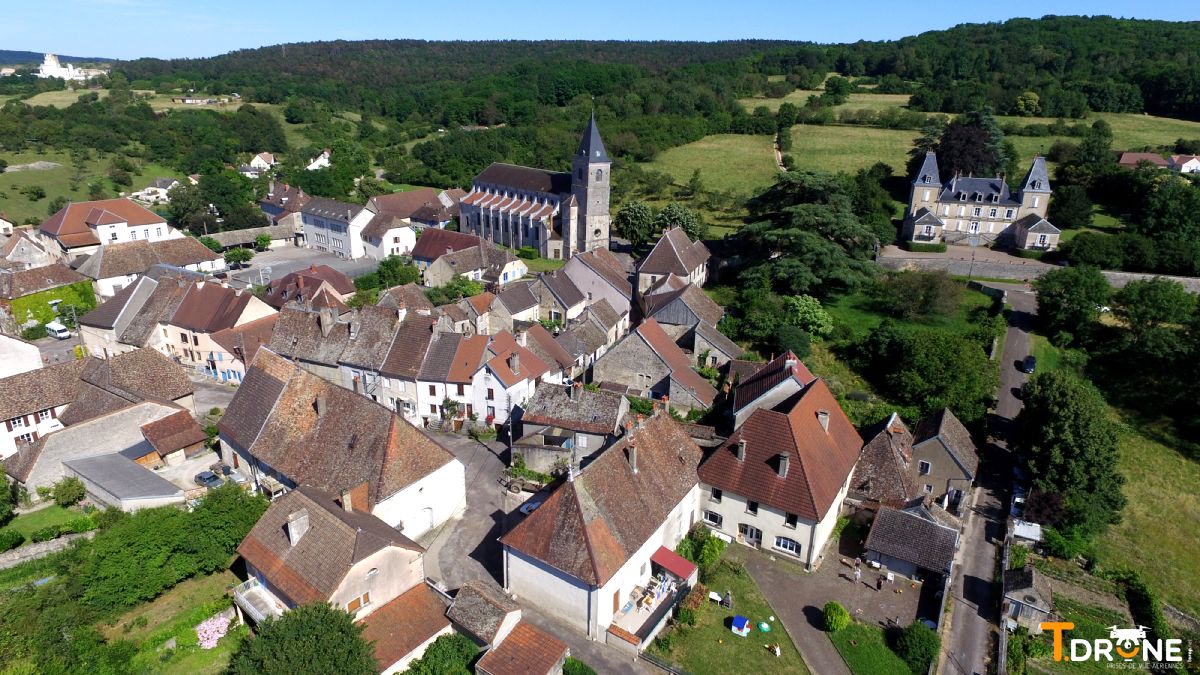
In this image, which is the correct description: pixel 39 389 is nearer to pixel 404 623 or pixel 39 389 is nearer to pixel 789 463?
pixel 404 623

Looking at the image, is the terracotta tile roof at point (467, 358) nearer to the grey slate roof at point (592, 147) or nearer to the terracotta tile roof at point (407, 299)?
the terracotta tile roof at point (407, 299)

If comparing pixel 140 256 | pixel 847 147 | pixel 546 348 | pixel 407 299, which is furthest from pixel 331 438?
pixel 847 147

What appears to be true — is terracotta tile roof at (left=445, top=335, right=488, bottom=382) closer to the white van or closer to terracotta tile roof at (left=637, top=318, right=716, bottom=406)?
terracotta tile roof at (left=637, top=318, right=716, bottom=406)

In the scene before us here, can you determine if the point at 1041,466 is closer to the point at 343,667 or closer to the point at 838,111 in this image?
the point at 343,667

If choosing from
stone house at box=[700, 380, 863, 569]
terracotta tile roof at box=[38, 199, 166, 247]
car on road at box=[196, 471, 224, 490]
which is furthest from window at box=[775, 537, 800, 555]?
terracotta tile roof at box=[38, 199, 166, 247]

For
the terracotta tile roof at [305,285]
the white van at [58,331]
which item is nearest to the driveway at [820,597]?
the terracotta tile roof at [305,285]

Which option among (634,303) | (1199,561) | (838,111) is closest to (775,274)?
(634,303)
